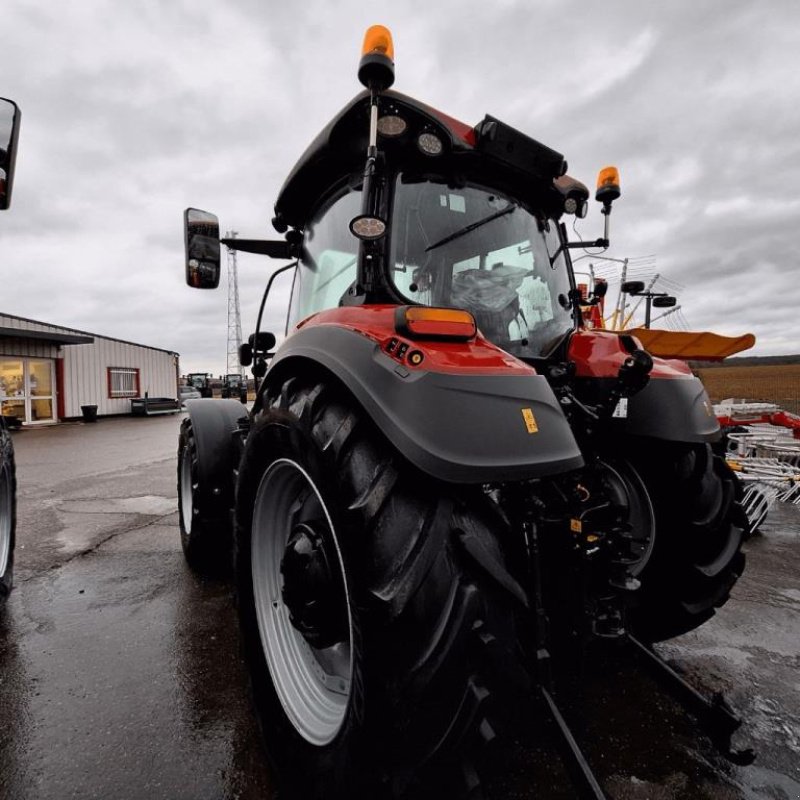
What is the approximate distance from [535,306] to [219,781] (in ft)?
7.29

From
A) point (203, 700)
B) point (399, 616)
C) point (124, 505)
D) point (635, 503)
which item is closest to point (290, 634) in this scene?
point (203, 700)

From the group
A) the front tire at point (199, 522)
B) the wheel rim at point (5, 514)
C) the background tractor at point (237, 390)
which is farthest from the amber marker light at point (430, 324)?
the wheel rim at point (5, 514)

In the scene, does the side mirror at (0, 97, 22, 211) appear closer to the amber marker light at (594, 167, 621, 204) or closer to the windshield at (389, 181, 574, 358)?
the windshield at (389, 181, 574, 358)

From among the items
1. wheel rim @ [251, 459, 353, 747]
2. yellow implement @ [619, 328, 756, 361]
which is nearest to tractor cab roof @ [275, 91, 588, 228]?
wheel rim @ [251, 459, 353, 747]

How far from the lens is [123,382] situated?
70.1 feet

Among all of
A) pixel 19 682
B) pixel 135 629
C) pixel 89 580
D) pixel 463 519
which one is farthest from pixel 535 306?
pixel 89 580

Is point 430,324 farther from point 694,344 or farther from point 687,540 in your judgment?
point 694,344

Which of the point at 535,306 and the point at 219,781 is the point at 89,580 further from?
the point at 535,306

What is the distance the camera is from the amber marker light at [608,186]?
8.30 feet

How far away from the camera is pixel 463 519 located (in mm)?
1140

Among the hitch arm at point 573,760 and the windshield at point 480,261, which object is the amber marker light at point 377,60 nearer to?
the windshield at point 480,261

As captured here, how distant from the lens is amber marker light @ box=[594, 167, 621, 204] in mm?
2529

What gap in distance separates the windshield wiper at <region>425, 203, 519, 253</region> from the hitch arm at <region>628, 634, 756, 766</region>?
172cm


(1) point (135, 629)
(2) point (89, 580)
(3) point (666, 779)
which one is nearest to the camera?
(3) point (666, 779)
